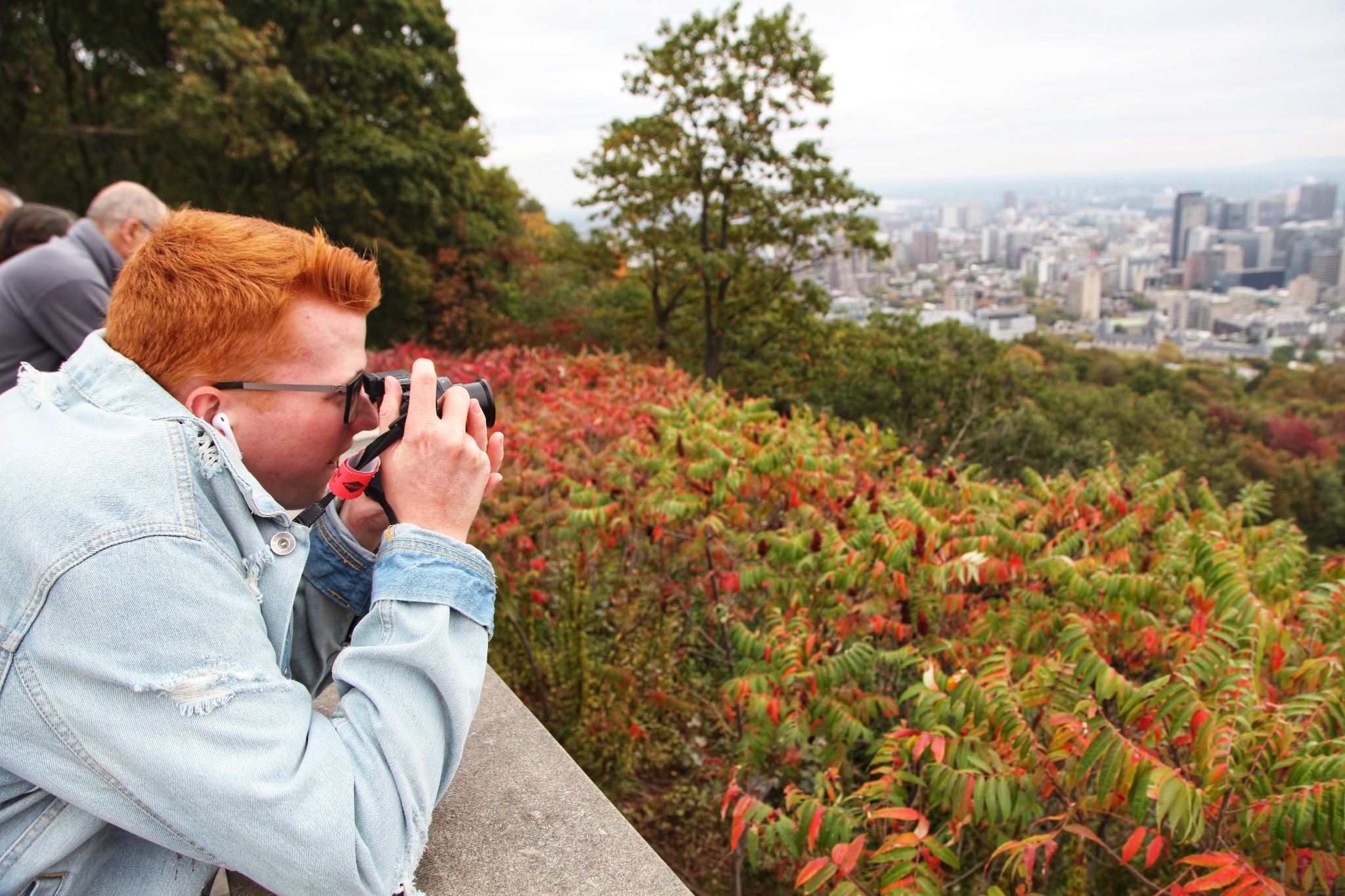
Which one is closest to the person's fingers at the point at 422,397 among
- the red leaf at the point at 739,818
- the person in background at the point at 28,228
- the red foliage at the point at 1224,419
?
the red leaf at the point at 739,818

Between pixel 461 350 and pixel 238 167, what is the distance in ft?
21.6

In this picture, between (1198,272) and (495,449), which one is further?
(1198,272)

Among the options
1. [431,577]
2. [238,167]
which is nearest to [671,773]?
[431,577]

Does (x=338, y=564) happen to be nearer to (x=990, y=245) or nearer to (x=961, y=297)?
(x=961, y=297)

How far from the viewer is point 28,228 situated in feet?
13.5

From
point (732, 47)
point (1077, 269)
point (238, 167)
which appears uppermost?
point (732, 47)

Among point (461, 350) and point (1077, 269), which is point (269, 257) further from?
point (1077, 269)

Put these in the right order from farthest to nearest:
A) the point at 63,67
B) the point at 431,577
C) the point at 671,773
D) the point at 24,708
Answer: the point at 63,67 → the point at 671,773 → the point at 431,577 → the point at 24,708

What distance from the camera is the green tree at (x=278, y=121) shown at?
49.2 feet

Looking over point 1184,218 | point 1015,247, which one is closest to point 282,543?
point 1015,247

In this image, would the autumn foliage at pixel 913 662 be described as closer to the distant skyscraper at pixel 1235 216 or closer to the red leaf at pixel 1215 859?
the red leaf at pixel 1215 859

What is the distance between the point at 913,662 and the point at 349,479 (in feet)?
6.27

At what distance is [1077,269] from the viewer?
7625cm

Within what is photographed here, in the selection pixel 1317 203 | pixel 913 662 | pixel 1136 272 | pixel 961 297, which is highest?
pixel 1317 203
